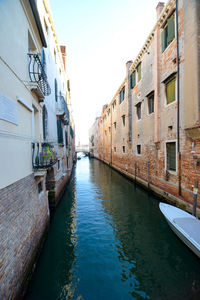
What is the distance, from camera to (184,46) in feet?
22.2

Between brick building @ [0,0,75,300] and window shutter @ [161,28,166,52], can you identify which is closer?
brick building @ [0,0,75,300]

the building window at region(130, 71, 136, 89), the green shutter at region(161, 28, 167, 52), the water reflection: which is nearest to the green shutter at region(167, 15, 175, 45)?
the green shutter at region(161, 28, 167, 52)

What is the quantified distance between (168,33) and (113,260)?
10558 millimetres

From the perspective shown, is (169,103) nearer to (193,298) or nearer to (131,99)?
(131,99)

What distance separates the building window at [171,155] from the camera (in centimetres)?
814

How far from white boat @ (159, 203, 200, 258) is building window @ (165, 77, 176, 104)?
550 centimetres

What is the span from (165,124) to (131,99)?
22.7ft

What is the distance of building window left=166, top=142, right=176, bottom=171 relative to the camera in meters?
8.14

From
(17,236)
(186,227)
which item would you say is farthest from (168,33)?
(17,236)

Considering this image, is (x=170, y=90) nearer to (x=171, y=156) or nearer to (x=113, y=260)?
(x=171, y=156)

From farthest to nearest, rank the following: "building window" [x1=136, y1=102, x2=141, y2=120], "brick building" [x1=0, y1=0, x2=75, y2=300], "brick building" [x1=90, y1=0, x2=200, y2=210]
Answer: "building window" [x1=136, y1=102, x2=141, y2=120]
"brick building" [x1=90, y1=0, x2=200, y2=210]
"brick building" [x1=0, y1=0, x2=75, y2=300]

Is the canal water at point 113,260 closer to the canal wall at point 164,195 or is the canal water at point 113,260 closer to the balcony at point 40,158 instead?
the canal wall at point 164,195

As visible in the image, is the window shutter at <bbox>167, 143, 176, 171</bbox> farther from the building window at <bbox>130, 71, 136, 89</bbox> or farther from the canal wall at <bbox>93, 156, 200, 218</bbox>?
the building window at <bbox>130, 71, 136, 89</bbox>

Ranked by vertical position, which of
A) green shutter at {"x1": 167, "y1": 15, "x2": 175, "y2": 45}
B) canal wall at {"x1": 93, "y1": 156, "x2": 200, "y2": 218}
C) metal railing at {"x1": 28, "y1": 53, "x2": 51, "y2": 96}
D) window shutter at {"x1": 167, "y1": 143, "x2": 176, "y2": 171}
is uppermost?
green shutter at {"x1": 167, "y1": 15, "x2": 175, "y2": 45}
